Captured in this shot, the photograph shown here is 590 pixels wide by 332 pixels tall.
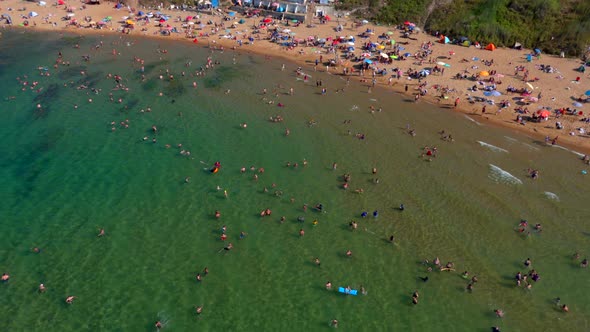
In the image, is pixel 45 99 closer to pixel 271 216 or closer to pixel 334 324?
pixel 271 216

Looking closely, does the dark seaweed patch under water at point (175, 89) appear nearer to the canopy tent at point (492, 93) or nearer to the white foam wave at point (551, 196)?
the canopy tent at point (492, 93)

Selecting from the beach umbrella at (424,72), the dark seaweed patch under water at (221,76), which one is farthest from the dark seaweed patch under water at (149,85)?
the beach umbrella at (424,72)

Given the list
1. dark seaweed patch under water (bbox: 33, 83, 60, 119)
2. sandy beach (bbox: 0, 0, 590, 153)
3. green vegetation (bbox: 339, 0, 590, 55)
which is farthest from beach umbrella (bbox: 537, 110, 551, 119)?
dark seaweed patch under water (bbox: 33, 83, 60, 119)

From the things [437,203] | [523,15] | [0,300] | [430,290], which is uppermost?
[523,15]

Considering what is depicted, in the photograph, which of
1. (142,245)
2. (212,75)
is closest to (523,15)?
(212,75)

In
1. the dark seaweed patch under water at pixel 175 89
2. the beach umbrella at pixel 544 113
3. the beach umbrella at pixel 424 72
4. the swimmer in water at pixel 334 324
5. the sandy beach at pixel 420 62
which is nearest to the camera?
the swimmer in water at pixel 334 324

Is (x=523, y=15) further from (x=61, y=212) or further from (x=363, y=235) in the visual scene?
(x=61, y=212)

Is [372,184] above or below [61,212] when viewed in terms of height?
above
